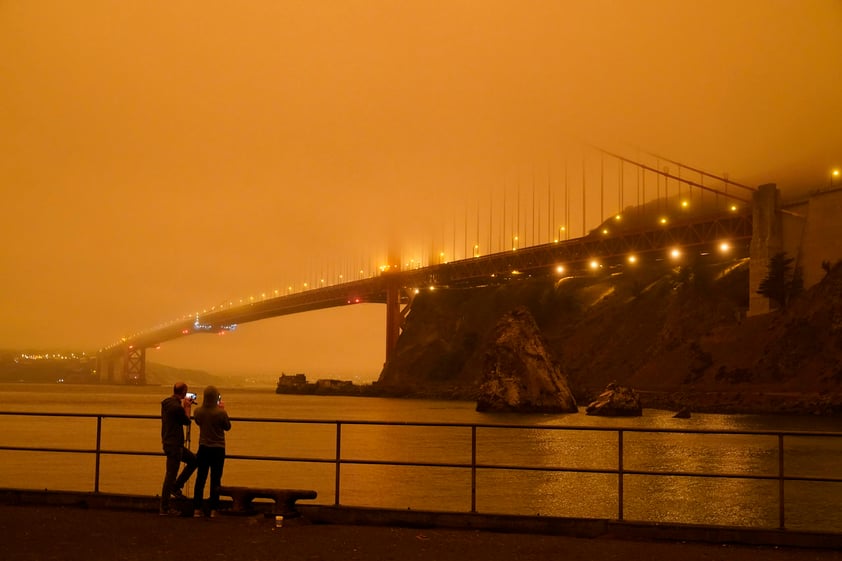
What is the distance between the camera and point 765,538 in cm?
802

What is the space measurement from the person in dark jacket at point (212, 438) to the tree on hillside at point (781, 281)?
72.2 meters

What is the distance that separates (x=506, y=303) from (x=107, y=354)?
249 ft

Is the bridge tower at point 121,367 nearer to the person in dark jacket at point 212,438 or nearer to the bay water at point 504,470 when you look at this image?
the bay water at point 504,470

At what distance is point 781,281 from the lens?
248 feet

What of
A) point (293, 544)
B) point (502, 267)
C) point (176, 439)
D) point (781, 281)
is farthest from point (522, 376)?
point (293, 544)

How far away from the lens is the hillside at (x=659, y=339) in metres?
64.1

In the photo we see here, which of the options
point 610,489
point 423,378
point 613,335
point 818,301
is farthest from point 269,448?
point 423,378

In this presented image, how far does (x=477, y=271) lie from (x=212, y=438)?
348 feet

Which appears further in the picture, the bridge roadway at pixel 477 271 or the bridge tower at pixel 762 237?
the bridge roadway at pixel 477 271

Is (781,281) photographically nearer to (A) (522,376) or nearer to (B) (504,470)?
(A) (522,376)

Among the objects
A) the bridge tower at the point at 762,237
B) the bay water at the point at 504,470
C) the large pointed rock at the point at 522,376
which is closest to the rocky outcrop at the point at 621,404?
the large pointed rock at the point at 522,376

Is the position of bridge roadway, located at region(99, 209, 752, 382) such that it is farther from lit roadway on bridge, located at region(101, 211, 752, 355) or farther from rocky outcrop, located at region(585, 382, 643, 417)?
rocky outcrop, located at region(585, 382, 643, 417)

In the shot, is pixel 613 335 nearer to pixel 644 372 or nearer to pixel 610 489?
pixel 644 372

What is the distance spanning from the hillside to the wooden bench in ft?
175
